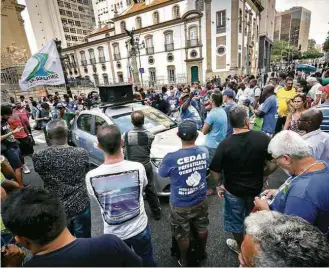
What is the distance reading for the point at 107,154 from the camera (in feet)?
6.09

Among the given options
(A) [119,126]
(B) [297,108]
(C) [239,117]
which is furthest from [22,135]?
(B) [297,108]

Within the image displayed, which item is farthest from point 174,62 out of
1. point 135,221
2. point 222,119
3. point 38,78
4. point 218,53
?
point 135,221

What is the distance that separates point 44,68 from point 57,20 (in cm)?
6429

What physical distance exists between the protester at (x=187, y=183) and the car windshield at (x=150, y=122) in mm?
2341

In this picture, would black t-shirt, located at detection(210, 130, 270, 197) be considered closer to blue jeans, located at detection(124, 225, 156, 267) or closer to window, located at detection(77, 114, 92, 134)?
blue jeans, located at detection(124, 225, 156, 267)

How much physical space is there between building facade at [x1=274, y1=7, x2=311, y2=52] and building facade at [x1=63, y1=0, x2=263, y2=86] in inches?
2602

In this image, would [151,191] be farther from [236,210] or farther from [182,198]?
[236,210]

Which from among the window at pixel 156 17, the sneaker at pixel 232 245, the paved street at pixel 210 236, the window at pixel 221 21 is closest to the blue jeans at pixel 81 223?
the paved street at pixel 210 236

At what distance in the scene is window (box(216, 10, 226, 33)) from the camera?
83.3 feet

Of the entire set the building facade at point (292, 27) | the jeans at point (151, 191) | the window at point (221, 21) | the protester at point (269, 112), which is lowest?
the jeans at point (151, 191)

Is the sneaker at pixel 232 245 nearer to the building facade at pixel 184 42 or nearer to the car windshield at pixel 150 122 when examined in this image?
the car windshield at pixel 150 122

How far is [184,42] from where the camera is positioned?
2892 cm

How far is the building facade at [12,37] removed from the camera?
63.2ft

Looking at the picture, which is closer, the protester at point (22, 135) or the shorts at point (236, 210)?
the shorts at point (236, 210)
